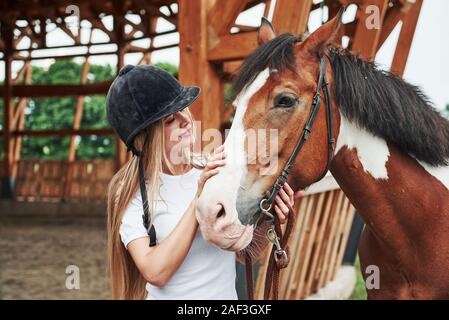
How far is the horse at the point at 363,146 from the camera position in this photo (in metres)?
1.67

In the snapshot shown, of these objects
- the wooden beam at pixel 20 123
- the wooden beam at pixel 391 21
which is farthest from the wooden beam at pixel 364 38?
the wooden beam at pixel 20 123

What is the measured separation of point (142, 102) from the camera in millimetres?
1531

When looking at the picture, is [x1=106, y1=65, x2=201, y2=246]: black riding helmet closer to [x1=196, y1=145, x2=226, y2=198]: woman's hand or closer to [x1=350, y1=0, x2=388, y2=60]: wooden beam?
[x1=196, y1=145, x2=226, y2=198]: woman's hand

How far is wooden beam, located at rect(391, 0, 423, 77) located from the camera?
4.22m

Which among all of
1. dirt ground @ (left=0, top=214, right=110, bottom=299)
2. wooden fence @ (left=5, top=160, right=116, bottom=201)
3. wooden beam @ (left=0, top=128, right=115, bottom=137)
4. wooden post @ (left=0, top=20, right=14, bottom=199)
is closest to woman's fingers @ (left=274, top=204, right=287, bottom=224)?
dirt ground @ (left=0, top=214, right=110, bottom=299)

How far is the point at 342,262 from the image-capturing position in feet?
18.6

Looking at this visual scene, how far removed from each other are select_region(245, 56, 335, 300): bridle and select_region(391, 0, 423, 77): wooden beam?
2680 mm

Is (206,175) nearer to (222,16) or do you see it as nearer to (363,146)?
(363,146)

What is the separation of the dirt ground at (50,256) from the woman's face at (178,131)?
3.84 metres

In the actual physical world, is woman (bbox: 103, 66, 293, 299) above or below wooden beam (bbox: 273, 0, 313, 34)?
below

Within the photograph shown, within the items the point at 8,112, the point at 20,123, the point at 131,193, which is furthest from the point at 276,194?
the point at 20,123

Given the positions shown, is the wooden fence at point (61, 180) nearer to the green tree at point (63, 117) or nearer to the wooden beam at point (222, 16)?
the green tree at point (63, 117)
